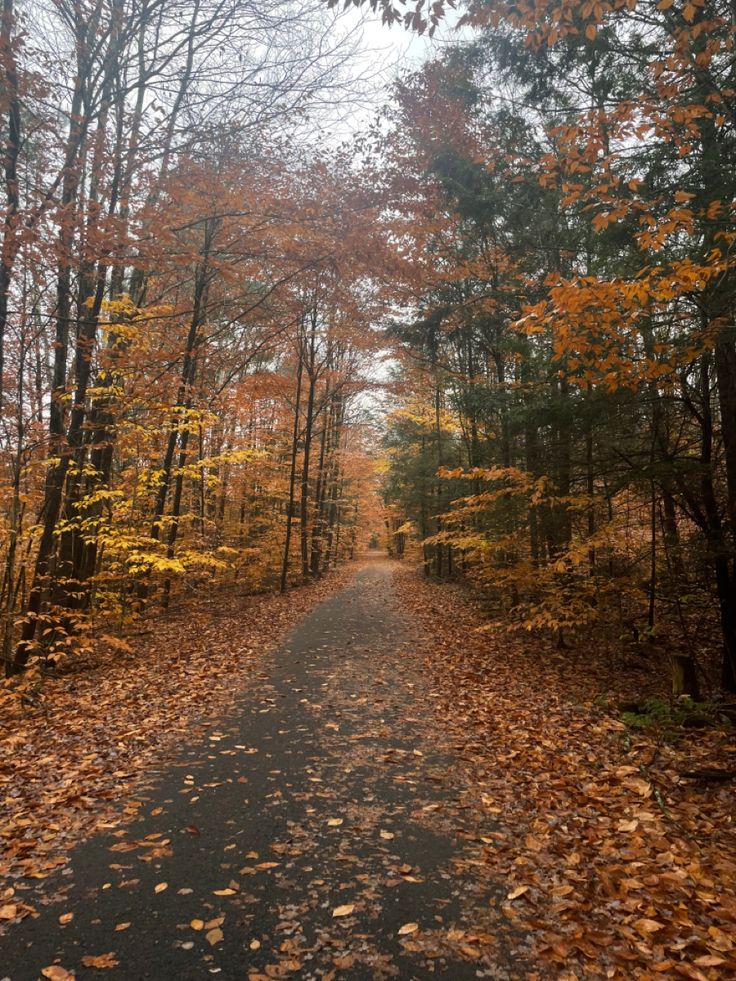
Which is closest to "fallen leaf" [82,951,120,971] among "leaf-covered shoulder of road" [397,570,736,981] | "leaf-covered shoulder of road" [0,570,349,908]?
"leaf-covered shoulder of road" [0,570,349,908]

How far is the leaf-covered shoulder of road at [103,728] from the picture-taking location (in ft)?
12.9

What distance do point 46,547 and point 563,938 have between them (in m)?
8.31

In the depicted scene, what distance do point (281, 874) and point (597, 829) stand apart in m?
2.43

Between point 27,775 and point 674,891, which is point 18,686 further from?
point 674,891

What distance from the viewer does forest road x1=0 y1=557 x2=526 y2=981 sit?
2775mm

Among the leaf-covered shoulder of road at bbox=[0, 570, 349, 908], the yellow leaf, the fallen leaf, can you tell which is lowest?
the fallen leaf

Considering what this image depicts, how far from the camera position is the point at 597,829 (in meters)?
4.06

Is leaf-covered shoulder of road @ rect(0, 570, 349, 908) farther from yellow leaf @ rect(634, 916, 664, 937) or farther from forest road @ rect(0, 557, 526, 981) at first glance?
yellow leaf @ rect(634, 916, 664, 937)

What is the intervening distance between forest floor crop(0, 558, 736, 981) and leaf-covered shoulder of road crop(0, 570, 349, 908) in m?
0.03

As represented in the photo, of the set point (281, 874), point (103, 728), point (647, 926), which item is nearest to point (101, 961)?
point (281, 874)

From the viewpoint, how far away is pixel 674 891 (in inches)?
130

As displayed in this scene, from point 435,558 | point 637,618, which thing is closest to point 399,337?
point 637,618

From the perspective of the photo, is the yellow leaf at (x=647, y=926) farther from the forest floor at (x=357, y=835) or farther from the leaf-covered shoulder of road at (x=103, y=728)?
the leaf-covered shoulder of road at (x=103, y=728)

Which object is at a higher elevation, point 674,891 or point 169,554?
point 169,554
